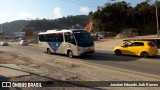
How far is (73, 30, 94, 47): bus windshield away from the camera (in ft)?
81.8

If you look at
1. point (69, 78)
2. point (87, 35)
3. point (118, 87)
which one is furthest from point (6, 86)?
point (87, 35)

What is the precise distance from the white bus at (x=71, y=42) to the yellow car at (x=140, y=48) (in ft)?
10.5

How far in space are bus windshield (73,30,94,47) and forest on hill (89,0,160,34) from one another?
58.6m

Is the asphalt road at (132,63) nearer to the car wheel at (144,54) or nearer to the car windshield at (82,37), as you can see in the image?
the car wheel at (144,54)

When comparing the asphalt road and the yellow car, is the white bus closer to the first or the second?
the asphalt road

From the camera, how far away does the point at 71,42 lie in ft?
84.0

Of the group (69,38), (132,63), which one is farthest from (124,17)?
(132,63)

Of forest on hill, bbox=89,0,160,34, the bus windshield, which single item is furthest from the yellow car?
forest on hill, bbox=89,0,160,34

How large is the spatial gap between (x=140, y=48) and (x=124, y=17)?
207 feet

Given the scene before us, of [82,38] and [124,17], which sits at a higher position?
[124,17]

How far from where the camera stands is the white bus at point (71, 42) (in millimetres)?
24953

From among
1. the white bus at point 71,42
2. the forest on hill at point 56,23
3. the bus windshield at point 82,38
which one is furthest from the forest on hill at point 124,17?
the forest on hill at point 56,23

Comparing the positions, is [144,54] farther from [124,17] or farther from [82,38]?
[124,17]

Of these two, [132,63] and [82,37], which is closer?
[132,63]
